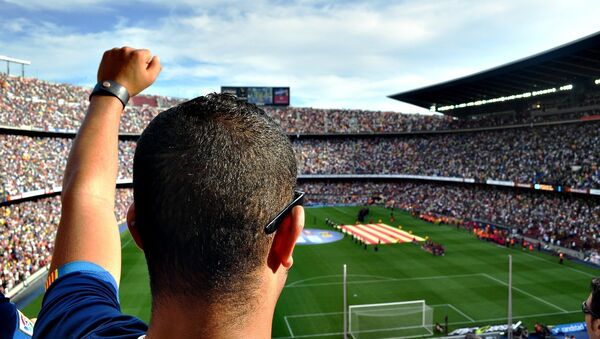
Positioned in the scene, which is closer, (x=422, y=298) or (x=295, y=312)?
(x=295, y=312)

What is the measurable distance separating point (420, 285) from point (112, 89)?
2792 cm

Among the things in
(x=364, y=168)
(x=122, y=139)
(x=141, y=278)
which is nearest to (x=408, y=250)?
(x=141, y=278)

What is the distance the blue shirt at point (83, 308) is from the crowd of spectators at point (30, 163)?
123 ft

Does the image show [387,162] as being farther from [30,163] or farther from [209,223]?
[209,223]

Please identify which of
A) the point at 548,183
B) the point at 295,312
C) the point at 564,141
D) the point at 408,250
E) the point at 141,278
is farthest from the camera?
the point at 564,141

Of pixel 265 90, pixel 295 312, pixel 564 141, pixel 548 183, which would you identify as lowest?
pixel 295 312

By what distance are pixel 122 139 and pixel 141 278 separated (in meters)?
40.3

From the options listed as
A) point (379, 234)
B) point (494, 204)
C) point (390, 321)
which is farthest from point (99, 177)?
point (494, 204)

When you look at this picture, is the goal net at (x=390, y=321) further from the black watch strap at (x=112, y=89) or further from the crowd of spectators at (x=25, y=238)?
the black watch strap at (x=112, y=89)

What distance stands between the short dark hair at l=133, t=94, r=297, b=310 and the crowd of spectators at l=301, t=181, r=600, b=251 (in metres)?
40.0

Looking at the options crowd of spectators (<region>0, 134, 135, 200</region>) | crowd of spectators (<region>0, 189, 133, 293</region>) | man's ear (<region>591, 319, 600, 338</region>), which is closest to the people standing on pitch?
man's ear (<region>591, 319, 600, 338</region>)

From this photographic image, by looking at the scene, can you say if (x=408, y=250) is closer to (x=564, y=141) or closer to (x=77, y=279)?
(x=564, y=141)

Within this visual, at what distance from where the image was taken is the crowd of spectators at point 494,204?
1489 inches

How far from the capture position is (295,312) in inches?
925
